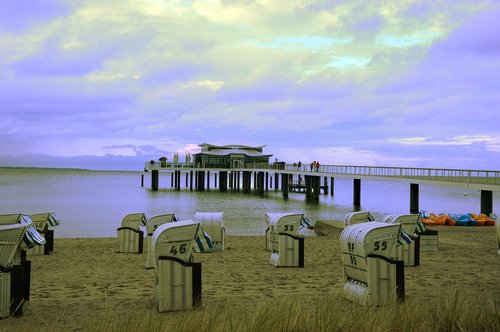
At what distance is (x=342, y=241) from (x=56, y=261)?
27.5 feet

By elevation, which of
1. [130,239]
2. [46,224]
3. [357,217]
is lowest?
[130,239]

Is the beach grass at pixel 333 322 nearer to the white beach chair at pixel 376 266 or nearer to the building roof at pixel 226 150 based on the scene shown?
the white beach chair at pixel 376 266

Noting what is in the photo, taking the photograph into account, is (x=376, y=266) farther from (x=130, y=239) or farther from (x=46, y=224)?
(x=46, y=224)

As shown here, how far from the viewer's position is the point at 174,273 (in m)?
7.51

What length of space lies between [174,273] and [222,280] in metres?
2.85

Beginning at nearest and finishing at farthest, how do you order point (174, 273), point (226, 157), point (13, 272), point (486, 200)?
point (13, 272) < point (174, 273) < point (486, 200) < point (226, 157)

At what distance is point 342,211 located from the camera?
47.4m

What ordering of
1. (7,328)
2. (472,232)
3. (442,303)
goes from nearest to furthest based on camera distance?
(442,303) < (7,328) < (472,232)

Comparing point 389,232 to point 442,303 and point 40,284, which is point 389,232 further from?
point 40,284

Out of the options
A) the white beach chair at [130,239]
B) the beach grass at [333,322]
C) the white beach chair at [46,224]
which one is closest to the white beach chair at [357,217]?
the white beach chair at [130,239]

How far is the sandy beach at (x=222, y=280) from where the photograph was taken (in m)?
7.69

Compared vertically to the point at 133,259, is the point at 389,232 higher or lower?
higher

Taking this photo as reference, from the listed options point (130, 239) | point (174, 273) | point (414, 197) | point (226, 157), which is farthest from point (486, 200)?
point (226, 157)

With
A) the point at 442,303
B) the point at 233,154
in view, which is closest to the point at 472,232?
the point at 442,303
